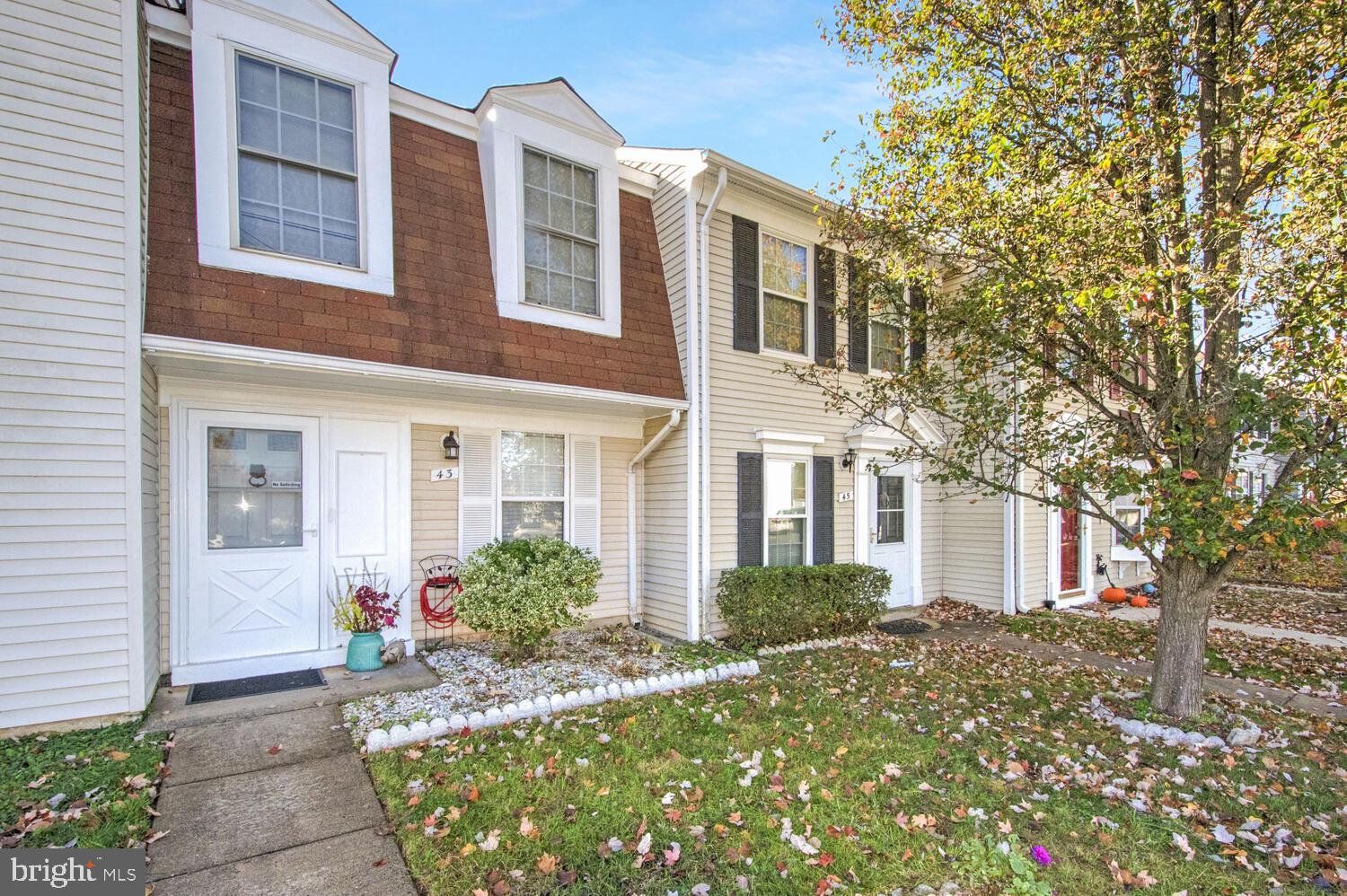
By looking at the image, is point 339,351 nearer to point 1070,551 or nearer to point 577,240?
point 577,240

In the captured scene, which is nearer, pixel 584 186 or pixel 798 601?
pixel 584 186

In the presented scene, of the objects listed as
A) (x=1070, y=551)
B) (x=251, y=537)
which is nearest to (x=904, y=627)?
(x=1070, y=551)

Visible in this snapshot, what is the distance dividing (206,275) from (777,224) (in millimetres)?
5937

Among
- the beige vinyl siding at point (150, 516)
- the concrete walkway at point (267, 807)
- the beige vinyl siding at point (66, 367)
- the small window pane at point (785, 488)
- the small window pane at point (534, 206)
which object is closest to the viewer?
the concrete walkway at point (267, 807)

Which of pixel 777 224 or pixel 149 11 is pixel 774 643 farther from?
pixel 149 11

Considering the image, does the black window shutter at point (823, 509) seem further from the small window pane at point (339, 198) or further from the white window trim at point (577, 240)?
the small window pane at point (339, 198)

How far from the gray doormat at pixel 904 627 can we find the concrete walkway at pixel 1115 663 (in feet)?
0.62

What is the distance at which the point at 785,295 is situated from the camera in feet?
26.2

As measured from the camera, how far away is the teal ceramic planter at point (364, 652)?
18.0 feet

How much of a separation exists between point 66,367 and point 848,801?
5.53 metres

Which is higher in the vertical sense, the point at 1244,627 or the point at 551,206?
the point at 551,206

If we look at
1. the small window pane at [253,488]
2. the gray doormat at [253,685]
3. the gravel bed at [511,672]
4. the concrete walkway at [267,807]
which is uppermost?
the small window pane at [253,488]

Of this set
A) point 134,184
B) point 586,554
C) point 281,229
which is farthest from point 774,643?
point 134,184

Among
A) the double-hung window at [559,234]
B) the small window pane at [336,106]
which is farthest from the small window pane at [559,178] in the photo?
the small window pane at [336,106]
